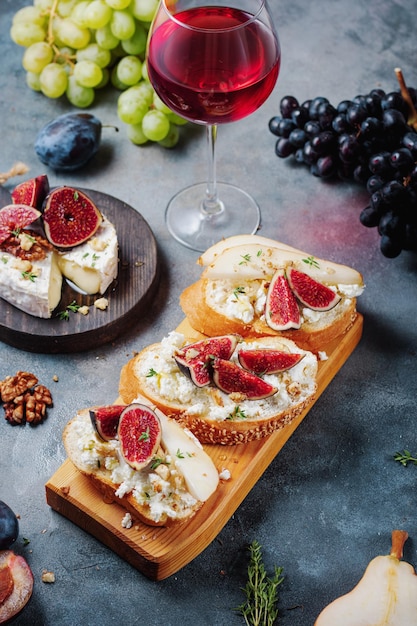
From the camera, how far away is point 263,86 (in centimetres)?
281

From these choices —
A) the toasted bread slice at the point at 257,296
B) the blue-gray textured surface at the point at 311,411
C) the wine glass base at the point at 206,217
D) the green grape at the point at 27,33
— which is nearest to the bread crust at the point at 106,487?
the blue-gray textured surface at the point at 311,411

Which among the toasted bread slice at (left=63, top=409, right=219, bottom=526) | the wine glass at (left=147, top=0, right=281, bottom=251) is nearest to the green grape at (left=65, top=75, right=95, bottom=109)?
the wine glass at (left=147, top=0, right=281, bottom=251)

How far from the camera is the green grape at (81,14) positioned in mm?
3555

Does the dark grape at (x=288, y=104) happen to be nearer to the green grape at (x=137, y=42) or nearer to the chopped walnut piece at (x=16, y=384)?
the green grape at (x=137, y=42)

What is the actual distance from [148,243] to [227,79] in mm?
812

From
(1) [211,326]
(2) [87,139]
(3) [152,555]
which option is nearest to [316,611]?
(3) [152,555]

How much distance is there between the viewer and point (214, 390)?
2689 mm

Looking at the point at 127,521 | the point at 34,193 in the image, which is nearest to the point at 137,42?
the point at 34,193

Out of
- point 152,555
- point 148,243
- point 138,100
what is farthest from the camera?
point 138,100

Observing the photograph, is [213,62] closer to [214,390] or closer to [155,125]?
[155,125]

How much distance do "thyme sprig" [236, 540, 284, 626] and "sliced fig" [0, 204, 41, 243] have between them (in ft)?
4.57

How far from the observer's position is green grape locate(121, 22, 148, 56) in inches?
143

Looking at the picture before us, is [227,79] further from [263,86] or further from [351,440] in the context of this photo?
[351,440]

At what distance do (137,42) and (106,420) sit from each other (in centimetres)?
185
